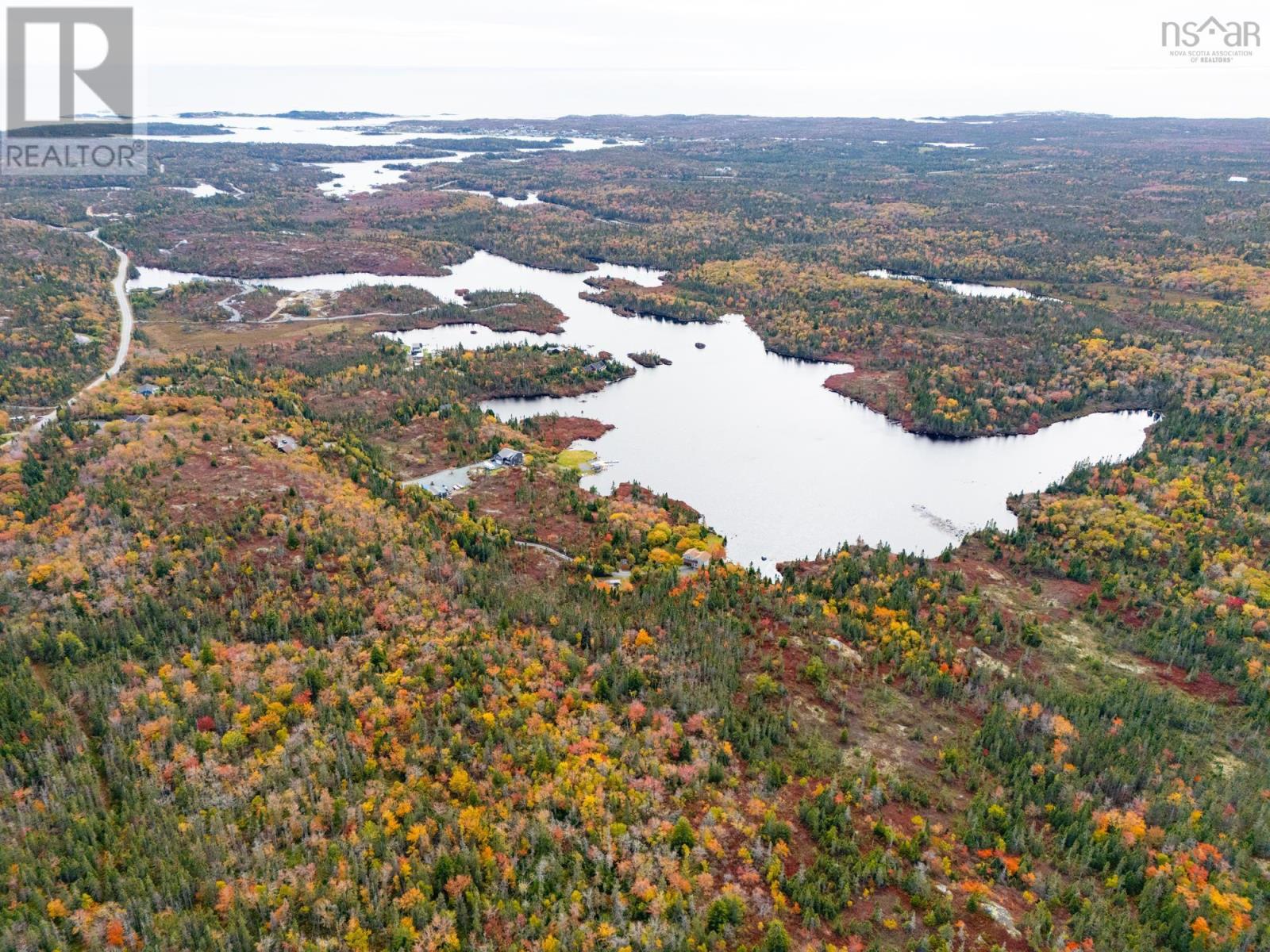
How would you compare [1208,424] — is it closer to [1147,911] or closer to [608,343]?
[1147,911]

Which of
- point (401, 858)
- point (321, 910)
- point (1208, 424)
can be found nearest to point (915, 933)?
point (401, 858)

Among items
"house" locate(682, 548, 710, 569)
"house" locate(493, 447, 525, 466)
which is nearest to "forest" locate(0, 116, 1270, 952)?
"house" locate(682, 548, 710, 569)

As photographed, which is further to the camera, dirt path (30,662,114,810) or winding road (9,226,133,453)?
winding road (9,226,133,453)

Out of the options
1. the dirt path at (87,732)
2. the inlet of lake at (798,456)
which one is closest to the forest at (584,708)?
the dirt path at (87,732)

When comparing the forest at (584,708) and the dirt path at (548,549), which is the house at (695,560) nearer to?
the forest at (584,708)

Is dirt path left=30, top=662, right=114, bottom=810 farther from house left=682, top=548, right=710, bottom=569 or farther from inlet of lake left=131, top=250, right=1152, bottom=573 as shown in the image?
inlet of lake left=131, top=250, right=1152, bottom=573

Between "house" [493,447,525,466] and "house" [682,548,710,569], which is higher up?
"house" [493,447,525,466]
